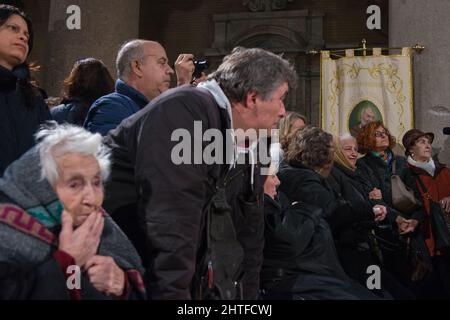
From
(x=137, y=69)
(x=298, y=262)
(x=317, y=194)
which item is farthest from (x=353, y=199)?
(x=137, y=69)

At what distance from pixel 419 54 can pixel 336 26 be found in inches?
176

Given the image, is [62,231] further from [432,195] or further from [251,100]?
[432,195]

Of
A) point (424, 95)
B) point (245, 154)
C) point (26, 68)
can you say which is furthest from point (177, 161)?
point (424, 95)

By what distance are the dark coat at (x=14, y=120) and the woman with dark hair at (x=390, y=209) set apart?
255 centimetres

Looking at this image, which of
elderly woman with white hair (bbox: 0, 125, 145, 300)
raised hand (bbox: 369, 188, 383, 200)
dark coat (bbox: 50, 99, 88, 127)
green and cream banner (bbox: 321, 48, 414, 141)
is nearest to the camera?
elderly woman with white hair (bbox: 0, 125, 145, 300)

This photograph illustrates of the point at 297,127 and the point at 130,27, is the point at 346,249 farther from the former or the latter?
the point at 130,27

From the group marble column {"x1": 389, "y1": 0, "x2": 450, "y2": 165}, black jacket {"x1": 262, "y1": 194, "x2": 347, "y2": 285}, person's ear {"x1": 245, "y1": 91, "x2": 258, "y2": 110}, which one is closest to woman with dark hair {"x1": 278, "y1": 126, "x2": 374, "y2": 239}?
black jacket {"x1": 262, "y1": 194, "x2": 347, "y2": 285}

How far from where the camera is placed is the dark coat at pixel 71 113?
→ 3553 millimetres

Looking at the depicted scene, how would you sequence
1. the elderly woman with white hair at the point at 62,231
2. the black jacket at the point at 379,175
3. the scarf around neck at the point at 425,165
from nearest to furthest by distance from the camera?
the elderly woman with white hair at the point at 62,231 < the black jacket at the point at 379,175 < the scarf around neck at the point at 425,165

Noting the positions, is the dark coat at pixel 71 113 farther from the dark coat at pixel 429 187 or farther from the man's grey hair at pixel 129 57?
the dark coat at pixel 429 187

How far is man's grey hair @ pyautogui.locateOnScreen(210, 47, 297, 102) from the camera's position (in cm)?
235

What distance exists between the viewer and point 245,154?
254 centimetres

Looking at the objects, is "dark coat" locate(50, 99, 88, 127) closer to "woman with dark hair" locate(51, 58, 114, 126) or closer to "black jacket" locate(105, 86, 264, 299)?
"woman with dark hair" locate(51, 58, 114, 126)

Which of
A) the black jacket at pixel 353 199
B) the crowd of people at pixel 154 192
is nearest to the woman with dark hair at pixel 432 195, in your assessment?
the black jacket at pixel 353 199
